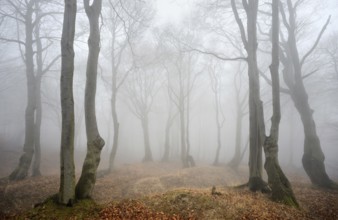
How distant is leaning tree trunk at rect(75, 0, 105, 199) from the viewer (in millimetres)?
7406

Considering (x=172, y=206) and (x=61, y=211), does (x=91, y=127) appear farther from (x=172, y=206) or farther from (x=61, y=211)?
(x=172, y=206)

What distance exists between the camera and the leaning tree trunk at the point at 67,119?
6.61m

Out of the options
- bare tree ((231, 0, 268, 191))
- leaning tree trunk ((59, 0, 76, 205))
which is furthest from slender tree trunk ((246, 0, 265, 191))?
leaning tree trunk ((59, 0, 76, 205))

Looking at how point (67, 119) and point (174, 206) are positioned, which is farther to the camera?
point (174, 206)

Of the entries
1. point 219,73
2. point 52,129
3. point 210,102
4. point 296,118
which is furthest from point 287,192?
point 52,129

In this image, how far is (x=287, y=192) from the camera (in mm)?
8820

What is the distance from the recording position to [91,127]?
8.43m

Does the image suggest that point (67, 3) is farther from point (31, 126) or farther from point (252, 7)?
point (31, 126)

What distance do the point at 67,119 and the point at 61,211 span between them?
239 cm

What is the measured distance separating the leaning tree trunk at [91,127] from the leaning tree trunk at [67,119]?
27.0 inches

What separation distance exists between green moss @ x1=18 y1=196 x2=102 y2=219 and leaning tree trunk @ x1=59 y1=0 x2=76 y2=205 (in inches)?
8.3

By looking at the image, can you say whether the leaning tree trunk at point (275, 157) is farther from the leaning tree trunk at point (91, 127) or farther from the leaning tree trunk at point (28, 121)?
the leaning tree trunk at point (28, 121)

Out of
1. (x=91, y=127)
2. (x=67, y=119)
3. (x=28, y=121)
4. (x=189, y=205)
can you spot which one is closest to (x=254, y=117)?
(x=189, y=205)

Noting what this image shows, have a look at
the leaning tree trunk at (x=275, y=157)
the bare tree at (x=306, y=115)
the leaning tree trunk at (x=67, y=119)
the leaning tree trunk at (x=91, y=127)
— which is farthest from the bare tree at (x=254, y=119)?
the leaning tree trunk at (x=67, y=119)
